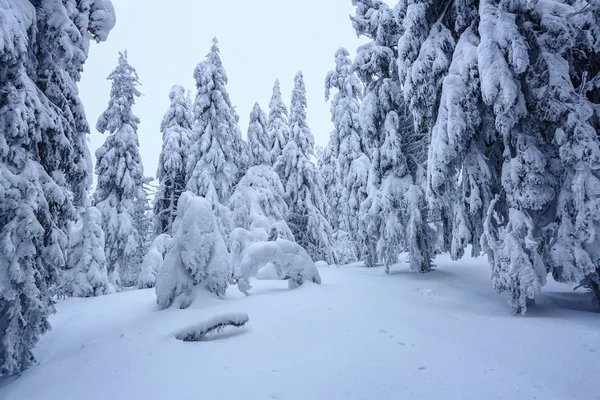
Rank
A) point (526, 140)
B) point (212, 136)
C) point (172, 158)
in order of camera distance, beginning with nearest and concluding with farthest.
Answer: point (526, 140)
point (212, 136)
point (172, 158)

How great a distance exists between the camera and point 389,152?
11414mm

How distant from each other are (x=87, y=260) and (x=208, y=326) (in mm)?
12094

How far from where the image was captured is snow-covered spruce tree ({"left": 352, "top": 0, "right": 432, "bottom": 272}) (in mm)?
11109

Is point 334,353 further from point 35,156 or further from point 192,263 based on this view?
point 35,156

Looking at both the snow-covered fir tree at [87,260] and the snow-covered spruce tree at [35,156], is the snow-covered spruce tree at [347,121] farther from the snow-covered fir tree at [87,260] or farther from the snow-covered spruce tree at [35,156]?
the snow-covered spruce tree at [35,156]

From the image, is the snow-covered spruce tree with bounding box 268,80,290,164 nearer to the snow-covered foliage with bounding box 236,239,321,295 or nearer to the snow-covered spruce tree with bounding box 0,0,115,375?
the snow-covered foliage with bounding box 236,239,321,295

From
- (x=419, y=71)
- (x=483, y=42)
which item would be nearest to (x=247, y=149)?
(x=419, y=71)

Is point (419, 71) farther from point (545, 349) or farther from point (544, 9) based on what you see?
point (545, 349)

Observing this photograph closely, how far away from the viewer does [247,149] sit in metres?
22.9

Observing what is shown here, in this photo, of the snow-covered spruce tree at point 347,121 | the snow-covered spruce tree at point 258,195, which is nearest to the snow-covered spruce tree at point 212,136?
the snow-covered spruce tree at point 258,195

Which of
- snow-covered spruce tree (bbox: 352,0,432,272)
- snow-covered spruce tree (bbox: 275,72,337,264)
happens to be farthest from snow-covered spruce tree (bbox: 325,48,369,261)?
snow-covered spruce tree (bbox: 352,0,432,272)

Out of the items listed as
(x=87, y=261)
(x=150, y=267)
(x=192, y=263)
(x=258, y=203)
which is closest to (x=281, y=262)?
(x=192, y=263)

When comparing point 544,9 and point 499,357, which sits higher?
point 544,9

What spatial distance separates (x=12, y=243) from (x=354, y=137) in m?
16.3
